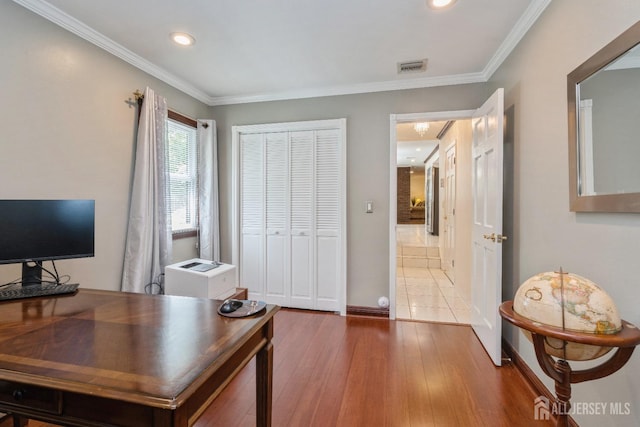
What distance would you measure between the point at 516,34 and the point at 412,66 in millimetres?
834

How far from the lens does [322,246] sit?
3.41 metres

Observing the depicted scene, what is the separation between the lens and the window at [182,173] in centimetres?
312

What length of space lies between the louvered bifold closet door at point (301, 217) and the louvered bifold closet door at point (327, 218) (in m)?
0.08

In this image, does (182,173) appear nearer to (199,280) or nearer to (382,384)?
(199,280)

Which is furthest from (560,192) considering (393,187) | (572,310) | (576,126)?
(393,187)

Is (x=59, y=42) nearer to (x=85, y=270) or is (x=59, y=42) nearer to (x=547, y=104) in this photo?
(x=85, y=270)

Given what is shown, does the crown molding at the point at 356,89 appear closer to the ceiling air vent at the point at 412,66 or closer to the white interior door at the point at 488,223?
the ceiling air vent at the point at 412,66

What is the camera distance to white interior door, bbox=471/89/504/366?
7.33ft

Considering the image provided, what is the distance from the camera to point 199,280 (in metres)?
2.46

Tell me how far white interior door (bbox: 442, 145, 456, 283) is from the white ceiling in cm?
214

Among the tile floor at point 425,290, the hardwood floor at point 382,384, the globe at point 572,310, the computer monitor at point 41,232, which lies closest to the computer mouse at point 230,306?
the hardwood floor at point 382,384

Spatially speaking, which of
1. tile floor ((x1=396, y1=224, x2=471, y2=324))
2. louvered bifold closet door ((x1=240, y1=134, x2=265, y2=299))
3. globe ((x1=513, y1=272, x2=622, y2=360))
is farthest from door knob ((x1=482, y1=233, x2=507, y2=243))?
louvered bifold closet door ((x1=240, y1=134, x2=265, y2=299))

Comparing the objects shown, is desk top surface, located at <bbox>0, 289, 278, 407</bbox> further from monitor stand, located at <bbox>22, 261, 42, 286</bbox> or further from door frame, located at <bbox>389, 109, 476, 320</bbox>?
door frame, located at <bbox>389, 109, 476, 320</bbox>

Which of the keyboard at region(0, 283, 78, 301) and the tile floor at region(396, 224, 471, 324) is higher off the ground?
the keyboard at region(0, 283, 78, 301)
